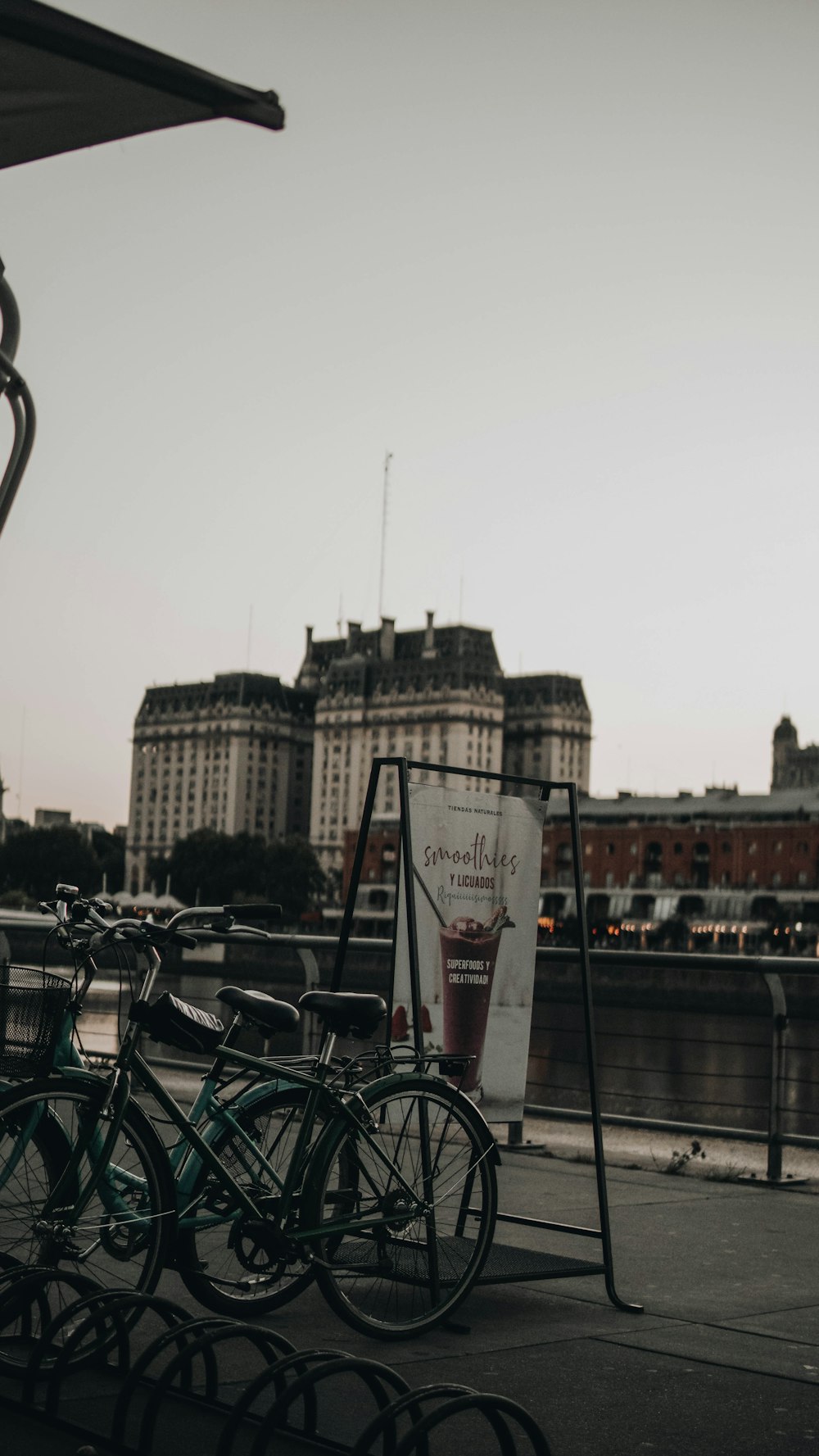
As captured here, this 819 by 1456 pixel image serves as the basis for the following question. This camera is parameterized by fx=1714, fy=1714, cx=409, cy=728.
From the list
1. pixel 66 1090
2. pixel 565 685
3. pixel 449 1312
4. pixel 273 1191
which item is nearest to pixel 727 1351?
pixel 449 1312

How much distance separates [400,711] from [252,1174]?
178 metres

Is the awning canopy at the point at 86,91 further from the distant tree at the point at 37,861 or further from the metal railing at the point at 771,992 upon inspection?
the distant tree at the point at 37,861

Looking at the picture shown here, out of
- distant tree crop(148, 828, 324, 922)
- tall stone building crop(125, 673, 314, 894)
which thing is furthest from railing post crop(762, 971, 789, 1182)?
tall stone building crop(125, 673, 314, 894)

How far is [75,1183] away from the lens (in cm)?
462

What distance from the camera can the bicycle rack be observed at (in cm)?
330

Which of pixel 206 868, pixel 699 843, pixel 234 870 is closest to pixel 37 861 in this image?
pixel 206 868

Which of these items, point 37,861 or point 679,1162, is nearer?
point 679,1162

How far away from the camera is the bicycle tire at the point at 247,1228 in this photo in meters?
4.95

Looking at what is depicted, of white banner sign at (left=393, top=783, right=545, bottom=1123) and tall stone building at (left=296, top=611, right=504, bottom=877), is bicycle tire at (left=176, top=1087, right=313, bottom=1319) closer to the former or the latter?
white banner sign at (left=393, top=783, right=545, bottom=1123)

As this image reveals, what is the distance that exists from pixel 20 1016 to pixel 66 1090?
24 centimetres

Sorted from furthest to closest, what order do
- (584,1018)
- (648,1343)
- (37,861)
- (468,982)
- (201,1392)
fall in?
(37,861), (468,982), (584,1018), (648,1343), (201,1392)

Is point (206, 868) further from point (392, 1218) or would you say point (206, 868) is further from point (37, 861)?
point (392, 1218)

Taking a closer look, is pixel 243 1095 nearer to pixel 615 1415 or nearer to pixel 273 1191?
pixel 273 1191

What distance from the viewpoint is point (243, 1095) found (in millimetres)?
5059
